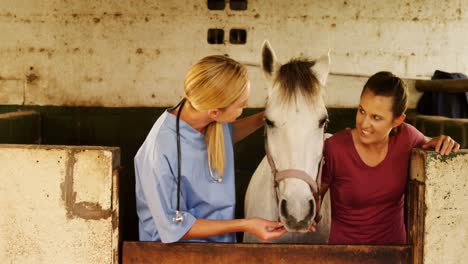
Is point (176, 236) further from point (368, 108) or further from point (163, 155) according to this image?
point (368, 108)

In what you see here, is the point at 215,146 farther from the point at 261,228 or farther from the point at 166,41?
the point at 166,41

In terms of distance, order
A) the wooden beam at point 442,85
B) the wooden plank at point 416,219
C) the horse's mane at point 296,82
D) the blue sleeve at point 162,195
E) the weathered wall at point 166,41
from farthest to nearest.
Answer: the weathered wall at point 166,41
the wooden beam at point 442,85
the horse's mane at point 296,82
the wooden plank at point 416,219
the blue sleeve at point 162,195

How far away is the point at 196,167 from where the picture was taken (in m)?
1.64

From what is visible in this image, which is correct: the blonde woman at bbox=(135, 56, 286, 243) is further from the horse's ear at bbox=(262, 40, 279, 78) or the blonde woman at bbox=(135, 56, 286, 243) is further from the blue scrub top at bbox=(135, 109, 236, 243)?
the horse's ear at bbox=(262, 40, 279, 78)

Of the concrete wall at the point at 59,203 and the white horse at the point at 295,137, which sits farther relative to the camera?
the white horse at the point at 295,137

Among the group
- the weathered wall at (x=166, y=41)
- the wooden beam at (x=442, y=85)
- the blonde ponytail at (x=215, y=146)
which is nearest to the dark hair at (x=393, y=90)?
the blonde ponytail at (x=215, y=146)

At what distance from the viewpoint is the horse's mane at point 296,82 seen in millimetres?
1901

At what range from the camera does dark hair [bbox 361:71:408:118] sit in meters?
1.82

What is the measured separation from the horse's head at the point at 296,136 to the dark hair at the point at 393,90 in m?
0.21

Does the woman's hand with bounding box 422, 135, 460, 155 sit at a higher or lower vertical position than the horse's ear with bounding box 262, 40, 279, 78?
lower

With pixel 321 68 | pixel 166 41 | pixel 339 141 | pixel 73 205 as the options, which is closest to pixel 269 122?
pixel 339 141

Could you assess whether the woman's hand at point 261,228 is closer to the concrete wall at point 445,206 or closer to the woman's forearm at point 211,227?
the woman's forearm at point 211,227

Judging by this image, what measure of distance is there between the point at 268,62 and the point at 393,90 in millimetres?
574

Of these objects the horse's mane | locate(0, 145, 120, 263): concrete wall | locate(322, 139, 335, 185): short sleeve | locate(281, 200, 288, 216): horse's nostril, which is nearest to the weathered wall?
the horse's mane
